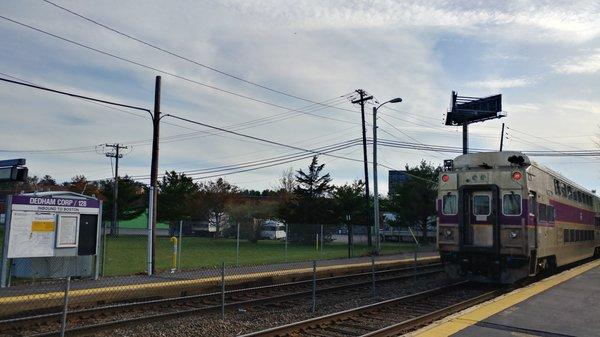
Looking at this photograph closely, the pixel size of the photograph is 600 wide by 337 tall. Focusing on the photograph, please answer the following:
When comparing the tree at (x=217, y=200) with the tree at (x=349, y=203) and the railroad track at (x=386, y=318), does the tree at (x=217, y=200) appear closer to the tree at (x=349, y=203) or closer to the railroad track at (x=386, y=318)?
the tree at (x=349, y=203)

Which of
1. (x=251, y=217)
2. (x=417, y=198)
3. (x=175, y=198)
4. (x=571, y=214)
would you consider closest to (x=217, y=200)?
(x=175, y=198)

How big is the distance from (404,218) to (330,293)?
1341 inches

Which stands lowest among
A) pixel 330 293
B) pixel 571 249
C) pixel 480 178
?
pixel 330 293

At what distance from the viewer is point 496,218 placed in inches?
582

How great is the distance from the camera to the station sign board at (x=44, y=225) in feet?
45.7

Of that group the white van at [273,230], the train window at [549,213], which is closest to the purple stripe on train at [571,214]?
the train window at [549,213]

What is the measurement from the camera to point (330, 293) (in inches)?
593

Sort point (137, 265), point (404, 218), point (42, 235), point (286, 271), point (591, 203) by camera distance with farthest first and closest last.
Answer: point (404, 218) < point (591, 203) < point (137, 265) < point (286, 271) < point (42, 235)

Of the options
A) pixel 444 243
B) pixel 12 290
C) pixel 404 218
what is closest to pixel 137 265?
pixel 12 290

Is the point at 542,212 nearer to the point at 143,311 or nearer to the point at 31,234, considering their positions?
the point at 143,311

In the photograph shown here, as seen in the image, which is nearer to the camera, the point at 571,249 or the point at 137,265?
the point at 571,249

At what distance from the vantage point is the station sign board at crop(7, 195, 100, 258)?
13.9 metres

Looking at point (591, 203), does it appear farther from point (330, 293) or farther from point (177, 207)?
point (177, 207)

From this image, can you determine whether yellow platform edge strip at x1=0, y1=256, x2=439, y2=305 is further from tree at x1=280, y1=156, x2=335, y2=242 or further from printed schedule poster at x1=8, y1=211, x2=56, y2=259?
tree at x1=280, y1=156, x2=335, y2=242
